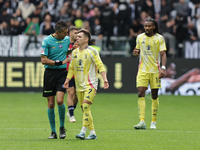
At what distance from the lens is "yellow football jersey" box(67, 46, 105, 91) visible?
24.0ft

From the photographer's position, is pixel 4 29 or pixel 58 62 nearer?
pixel 58 62

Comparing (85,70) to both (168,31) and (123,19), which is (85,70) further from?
(168,31)

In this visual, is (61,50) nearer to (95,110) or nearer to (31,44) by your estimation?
(95,110)

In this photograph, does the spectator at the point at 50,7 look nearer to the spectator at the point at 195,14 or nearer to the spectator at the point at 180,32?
the spectator at the point at 180,32

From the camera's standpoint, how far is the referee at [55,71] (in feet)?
24.6

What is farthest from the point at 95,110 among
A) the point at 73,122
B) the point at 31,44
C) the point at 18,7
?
the point at 18,7

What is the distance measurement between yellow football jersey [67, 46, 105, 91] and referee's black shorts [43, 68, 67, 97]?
0.29 m

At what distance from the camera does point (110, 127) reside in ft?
30.1

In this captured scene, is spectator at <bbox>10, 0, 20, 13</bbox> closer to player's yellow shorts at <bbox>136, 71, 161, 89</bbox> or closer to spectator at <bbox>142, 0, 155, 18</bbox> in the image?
spectator at <bbox>142, 0, 155, 18</bbox>

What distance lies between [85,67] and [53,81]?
0.66 m

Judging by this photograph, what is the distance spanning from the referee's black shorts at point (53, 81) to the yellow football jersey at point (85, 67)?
0.29 metres

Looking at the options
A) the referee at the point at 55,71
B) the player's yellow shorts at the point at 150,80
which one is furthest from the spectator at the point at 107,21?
the referee at the point at 55,71

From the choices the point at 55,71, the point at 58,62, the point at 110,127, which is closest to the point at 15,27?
the point at 110,127

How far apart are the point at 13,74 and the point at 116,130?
10.6 metres
